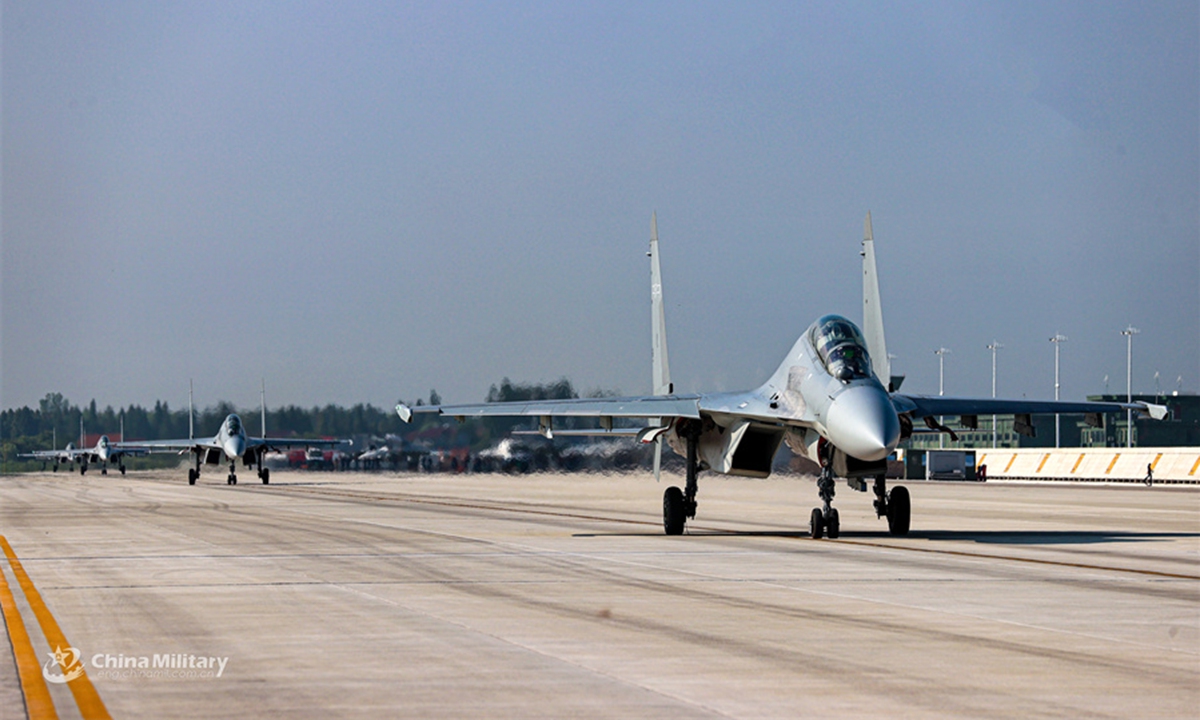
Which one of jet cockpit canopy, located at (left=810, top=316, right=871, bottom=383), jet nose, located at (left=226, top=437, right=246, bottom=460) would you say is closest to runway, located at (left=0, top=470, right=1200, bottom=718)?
jet cockpit canopy, located at (left=810, top=316, right=871, bottom=383)

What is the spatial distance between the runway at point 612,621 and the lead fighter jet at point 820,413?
3.65 ft

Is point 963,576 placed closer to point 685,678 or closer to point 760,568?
point 760,568

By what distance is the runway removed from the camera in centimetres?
848

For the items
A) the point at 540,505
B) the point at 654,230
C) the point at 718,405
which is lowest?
the point at 540,505

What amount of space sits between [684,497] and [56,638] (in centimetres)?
1519

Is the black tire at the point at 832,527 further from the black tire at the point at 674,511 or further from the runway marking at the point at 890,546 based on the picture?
the black tire at the point at 674,511

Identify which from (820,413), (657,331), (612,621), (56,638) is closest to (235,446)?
(657,331)

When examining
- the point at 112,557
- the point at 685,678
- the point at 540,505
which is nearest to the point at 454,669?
the point at 685,678

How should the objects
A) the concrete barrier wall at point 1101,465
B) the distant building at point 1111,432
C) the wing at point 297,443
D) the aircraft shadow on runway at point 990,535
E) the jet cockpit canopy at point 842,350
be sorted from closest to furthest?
the jet cockpit canopy at point 842,350 → the aircraft shadow on runway at point 990,535 → the concrete barrier wall at point 1101,465 → the wing at point 297,443 → the distant building at point 1111,432

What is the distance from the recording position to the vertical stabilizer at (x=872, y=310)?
83.1 feet

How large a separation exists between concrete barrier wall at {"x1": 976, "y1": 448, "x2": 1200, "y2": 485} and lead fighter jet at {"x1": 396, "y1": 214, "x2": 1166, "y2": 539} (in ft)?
140

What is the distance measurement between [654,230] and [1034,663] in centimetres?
2253

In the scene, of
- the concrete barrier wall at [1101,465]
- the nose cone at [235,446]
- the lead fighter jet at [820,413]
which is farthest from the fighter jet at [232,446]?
A: the lead fighter jet at [820,413]

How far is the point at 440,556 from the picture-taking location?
64.5 ft
